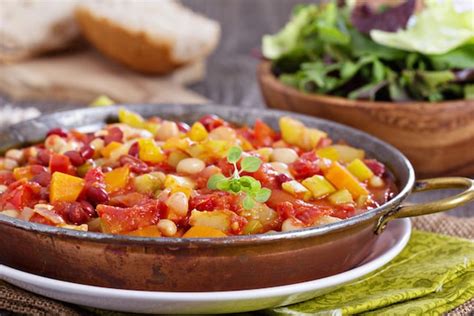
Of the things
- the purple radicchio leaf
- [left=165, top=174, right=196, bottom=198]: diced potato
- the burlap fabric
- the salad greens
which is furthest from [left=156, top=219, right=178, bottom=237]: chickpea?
the purple radicchio leaf

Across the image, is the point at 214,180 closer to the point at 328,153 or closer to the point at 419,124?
the point at 328,153

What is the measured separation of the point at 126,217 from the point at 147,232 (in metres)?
0.10

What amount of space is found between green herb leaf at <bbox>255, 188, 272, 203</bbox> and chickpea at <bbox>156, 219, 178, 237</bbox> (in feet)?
1.05

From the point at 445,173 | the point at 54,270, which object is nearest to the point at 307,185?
the point at 54,270

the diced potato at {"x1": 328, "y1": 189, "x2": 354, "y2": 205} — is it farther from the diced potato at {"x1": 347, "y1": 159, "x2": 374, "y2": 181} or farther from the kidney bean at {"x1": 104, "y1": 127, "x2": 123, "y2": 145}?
the kidney bean at {"x1": 104, "y1": 127, "x2": 123, "y2": 145}

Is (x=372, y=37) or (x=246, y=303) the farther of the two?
(x=372, y=37)

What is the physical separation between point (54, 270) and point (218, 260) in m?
0.57

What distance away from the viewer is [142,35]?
6.20 meters

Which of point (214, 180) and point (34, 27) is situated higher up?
point (214, 180)

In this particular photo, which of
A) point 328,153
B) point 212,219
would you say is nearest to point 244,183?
point 212,219

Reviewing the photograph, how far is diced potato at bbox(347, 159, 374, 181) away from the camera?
337 cm

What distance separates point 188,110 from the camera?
416cm

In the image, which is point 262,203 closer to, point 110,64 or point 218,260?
point 218,260

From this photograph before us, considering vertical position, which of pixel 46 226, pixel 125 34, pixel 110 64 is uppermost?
pixel 46 226
